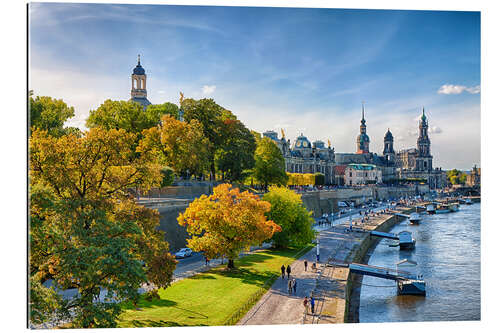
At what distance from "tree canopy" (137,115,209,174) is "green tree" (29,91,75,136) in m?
5.48

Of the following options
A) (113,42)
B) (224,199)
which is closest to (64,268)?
(113,42)

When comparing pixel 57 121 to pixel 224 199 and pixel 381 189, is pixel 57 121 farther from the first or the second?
pixel 381 189

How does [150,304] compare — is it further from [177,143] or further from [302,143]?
[302,143]

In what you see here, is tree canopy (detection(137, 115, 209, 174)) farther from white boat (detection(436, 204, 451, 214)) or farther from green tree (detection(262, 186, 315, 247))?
white boat (detection(436, 204, 451, 214))

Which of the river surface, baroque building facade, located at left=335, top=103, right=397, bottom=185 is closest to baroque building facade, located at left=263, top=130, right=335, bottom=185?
baroque building facade, located at left=335, top=103, right=397, bottom=185

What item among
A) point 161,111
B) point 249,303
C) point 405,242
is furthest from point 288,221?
point 161,111

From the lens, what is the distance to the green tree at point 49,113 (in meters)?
26.5

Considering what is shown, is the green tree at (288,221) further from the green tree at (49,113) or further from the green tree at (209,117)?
the green tree at (49,113)

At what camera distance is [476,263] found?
33.3m

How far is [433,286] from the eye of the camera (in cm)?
2553

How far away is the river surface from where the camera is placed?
20.8m

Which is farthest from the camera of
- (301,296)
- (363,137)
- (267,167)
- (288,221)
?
(363,137)

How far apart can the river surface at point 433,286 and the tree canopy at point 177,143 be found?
1405cm

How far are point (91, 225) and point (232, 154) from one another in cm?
2558
